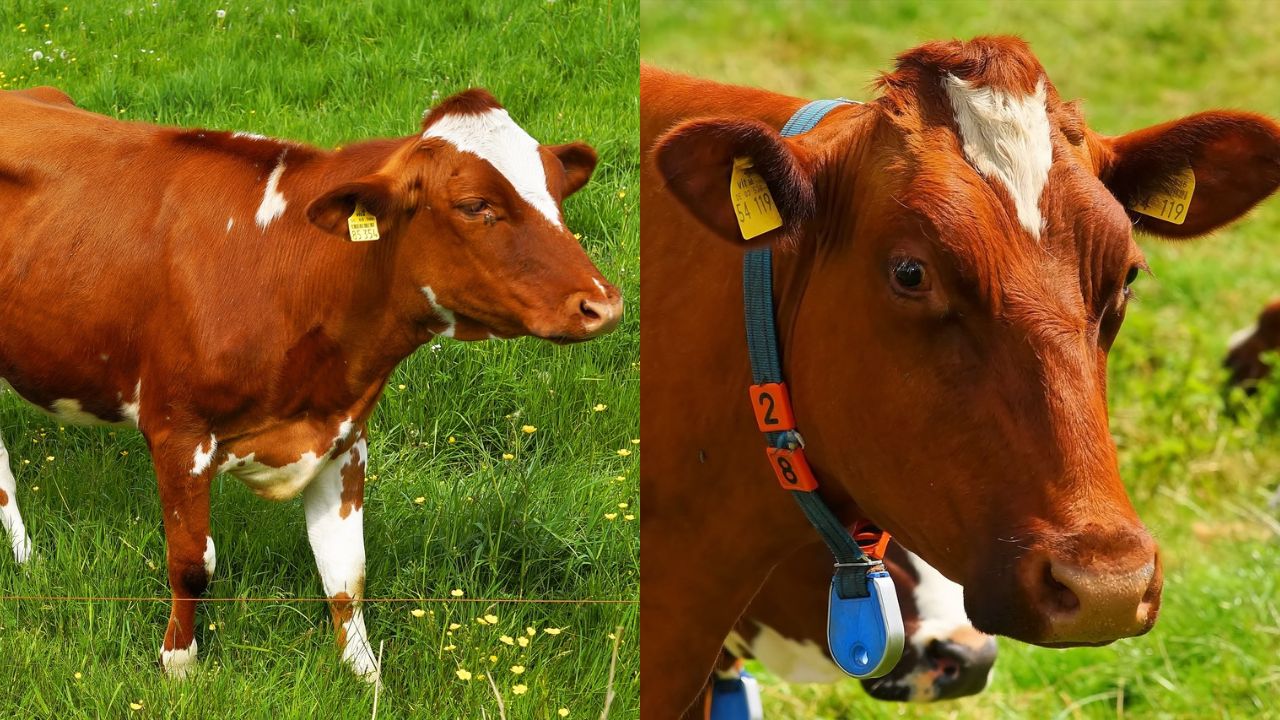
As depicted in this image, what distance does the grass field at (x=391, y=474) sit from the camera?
178 cm

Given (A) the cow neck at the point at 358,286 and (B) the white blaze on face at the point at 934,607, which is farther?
(B) the white blaze on face at the point at 934,607

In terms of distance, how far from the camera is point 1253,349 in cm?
602

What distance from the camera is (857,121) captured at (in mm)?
1938

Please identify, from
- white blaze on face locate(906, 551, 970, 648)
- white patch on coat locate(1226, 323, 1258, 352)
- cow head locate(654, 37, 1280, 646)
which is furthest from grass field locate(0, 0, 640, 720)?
white patch on coat locate(1226, 323, 1258, 352)

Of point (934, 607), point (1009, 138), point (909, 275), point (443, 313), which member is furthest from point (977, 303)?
point (934, 607)

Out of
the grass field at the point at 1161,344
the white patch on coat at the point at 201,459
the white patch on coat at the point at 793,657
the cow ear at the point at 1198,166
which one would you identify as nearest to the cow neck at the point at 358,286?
the white patch on coat at the point at 201,459

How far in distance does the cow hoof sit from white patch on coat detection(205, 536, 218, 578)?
24 cm

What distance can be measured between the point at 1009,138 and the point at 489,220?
0.69 m

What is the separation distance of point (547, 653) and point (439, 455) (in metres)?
0.31

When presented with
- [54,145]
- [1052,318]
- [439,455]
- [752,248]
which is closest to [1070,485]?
[1052,318]

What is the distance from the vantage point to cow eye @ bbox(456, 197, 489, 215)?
71.7 inches

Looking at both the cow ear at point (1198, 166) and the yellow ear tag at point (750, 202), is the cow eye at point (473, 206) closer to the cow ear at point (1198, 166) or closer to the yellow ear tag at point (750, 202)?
the yellow ear tag at point (750, 202)

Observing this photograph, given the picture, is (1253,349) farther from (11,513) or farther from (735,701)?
(11,513)

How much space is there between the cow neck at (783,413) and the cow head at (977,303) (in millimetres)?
26
